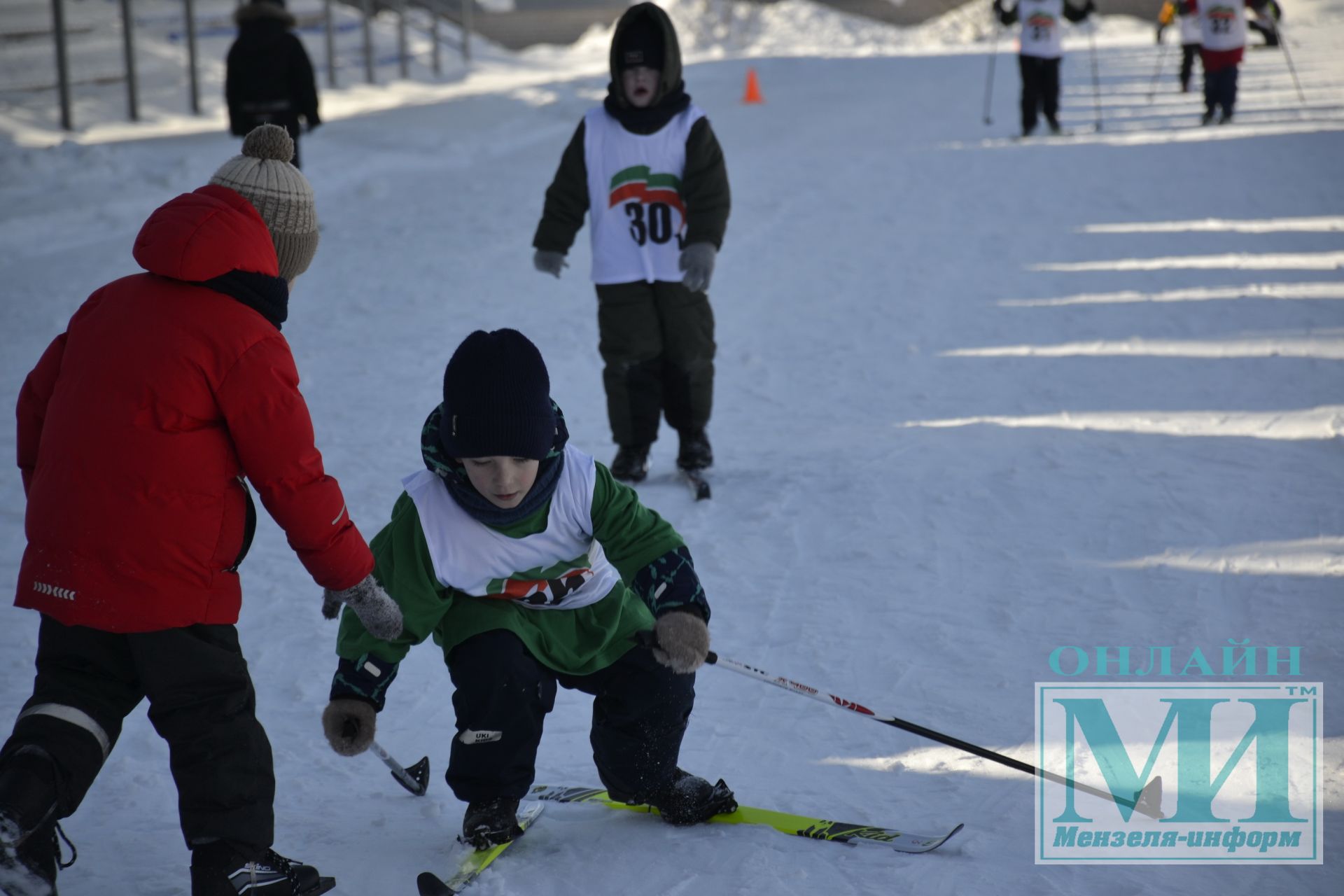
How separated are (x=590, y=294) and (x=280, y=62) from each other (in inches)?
123

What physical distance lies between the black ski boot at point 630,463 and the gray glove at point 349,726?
2.91 m

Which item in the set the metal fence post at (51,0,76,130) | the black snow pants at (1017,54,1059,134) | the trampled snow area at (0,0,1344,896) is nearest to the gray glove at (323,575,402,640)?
the trampled snow area at (0,0,1344,896)

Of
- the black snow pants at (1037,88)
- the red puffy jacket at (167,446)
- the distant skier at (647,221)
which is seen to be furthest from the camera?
the black snow pants at (1037,88)

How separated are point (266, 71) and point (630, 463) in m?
5.66

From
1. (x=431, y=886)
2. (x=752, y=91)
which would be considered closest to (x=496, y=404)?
(x=431, y=886)

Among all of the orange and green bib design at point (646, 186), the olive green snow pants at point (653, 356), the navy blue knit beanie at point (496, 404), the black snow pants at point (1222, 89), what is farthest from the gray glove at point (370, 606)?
the black snow pants at point (1222, 89)

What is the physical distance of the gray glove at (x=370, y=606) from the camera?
2.53 m

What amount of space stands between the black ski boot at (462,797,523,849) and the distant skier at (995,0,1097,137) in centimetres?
1212

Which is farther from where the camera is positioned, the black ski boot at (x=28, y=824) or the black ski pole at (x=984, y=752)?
the black ski pole at (x=984, y=752)

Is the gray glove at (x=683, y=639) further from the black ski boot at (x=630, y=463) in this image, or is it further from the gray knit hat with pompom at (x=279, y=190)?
the black ski boot at (x=630, y=463)

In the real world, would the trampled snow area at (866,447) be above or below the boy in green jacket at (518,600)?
below

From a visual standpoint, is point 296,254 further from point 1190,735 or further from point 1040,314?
point 1040,314

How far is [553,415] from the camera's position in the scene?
8.91 ft

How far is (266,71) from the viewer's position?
946 centimetres
